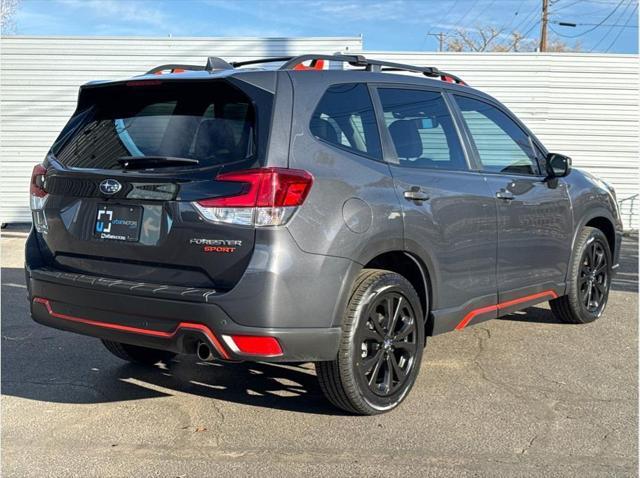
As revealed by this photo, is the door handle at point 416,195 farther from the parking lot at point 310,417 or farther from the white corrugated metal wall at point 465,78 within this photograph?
the white corrugated metal wall at point 465,78

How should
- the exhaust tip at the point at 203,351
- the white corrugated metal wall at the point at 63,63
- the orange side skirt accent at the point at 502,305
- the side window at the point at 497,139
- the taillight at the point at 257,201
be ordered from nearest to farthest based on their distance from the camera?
the taillight at the point at 257,201
the exhaust tip at the point at 203,351
the orange side skirt accent at the point at 502,305
the side window at the point at 497,139
the white corrugated metal wall at the point at 63,63

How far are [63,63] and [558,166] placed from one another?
10.2 meters

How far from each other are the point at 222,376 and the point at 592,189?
11.3 feet

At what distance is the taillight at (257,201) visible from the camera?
10.9 ft

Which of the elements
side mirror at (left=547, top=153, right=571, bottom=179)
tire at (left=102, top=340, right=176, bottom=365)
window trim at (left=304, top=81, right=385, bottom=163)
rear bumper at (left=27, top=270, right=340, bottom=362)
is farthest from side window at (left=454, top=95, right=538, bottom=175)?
tire at (left=102, top=340, right=176, bottom=365)

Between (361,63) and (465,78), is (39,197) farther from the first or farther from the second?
(465,78)

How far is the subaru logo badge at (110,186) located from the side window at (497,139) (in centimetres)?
242

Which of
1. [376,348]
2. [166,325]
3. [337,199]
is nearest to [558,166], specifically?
[376,348]

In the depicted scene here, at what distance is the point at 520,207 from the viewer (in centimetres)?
495

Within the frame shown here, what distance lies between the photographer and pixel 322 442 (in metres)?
3.63

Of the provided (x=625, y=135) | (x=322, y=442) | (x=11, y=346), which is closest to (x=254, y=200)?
(x=322, y=442)

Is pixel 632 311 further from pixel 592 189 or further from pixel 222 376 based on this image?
pixel 222 376

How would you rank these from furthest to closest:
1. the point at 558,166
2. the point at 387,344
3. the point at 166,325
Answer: the point at 558,166, the point at 387,344, the point at 166,325

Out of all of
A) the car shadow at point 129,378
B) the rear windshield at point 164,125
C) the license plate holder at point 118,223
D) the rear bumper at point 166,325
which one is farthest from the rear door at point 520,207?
the license plate holder at point 118,223
